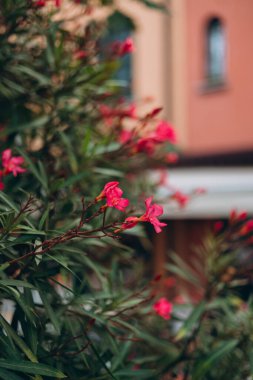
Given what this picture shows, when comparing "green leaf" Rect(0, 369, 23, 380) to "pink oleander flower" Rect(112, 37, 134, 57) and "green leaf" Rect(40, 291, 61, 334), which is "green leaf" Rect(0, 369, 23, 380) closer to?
"green leaf" Rect(40, 291, 61, 334)

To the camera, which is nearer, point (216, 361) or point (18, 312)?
point (18, 312)

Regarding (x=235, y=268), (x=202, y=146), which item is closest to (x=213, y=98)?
(x=202, y=146)

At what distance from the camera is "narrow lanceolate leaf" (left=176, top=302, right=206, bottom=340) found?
9.44 ft

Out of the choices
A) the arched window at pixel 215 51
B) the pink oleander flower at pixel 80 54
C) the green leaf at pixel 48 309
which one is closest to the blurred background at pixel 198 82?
the arched window at pixel 215 51

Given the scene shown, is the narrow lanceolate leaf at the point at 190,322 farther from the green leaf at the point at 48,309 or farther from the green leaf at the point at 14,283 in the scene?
the green leaf at the point at 14,283

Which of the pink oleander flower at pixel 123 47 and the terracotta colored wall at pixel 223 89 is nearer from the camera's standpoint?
the pink oleander flower at pixel 123 47

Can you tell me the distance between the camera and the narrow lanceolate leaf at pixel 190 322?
2.88 meters

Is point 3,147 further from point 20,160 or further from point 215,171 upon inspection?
point 215,171

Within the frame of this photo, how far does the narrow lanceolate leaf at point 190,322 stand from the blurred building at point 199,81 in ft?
24.7

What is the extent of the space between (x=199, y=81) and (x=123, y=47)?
901 centimetres

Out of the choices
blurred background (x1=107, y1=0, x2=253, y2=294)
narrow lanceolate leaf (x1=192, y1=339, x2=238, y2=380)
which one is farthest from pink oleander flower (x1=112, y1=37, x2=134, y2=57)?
blurred background (x1=107, y1=0, x2=253, y2=294)

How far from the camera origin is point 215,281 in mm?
3057

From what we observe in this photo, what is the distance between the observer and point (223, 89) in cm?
1145

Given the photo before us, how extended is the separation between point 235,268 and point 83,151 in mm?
965
